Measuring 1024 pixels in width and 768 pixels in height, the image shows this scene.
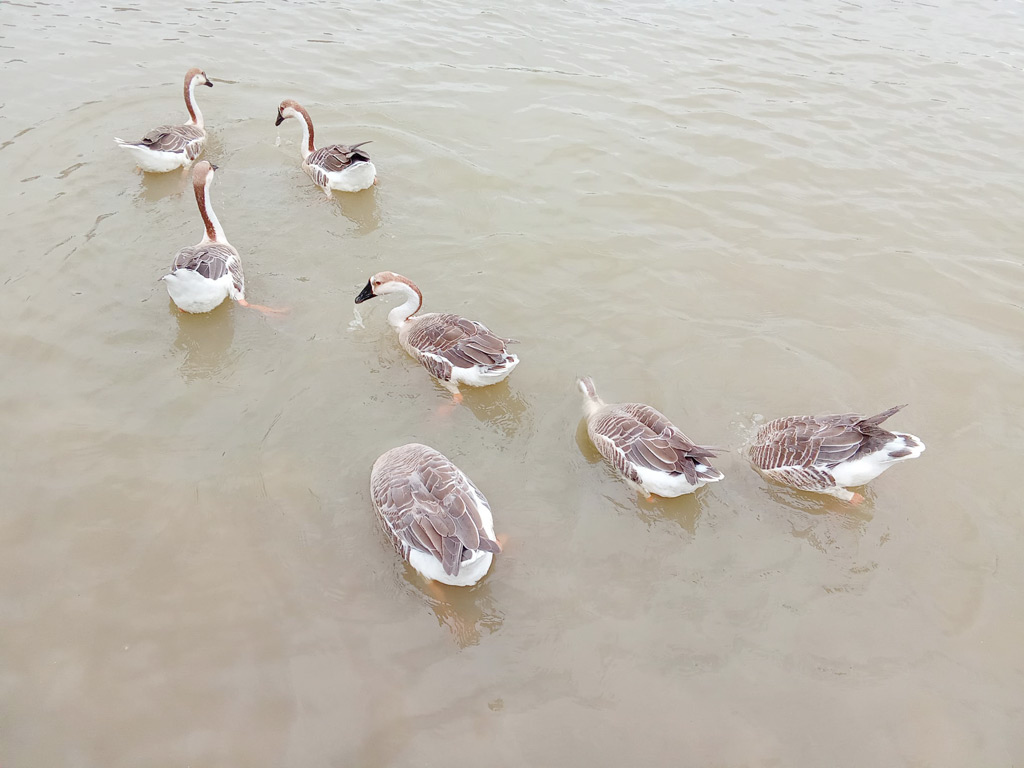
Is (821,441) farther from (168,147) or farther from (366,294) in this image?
(168,147)

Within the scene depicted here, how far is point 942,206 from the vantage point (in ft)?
30.2

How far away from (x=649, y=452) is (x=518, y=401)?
5.63ft

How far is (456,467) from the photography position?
5770 mm

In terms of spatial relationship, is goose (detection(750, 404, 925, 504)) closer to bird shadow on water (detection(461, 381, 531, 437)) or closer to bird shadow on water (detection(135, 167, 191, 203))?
bird shadow on water (detection(461, 381, 531, 437))

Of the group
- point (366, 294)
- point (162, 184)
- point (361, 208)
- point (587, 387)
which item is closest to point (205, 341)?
point (366, 294)

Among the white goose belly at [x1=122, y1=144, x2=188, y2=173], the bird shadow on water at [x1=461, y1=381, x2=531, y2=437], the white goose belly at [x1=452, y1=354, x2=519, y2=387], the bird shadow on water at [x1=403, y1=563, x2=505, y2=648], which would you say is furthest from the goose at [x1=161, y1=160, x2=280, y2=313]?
the bird shadow on water at [x1=403, y1=563, x2=505, y2=648]

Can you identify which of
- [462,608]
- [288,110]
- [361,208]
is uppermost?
[288,110]

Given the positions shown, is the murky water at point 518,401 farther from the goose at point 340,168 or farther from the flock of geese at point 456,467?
the goose at point 340,168

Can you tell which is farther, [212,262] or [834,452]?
[212,262]

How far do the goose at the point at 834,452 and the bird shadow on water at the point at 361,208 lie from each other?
5.82 metres

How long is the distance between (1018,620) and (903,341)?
3338mm

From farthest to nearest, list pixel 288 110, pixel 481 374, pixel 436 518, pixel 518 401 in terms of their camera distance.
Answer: pixel 288 110 < pixel 518 401 < pixel 481 374 < pixel 436 518

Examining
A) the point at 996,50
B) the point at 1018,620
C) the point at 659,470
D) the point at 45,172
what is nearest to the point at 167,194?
the point at 45,172

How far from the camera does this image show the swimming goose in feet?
15.6
